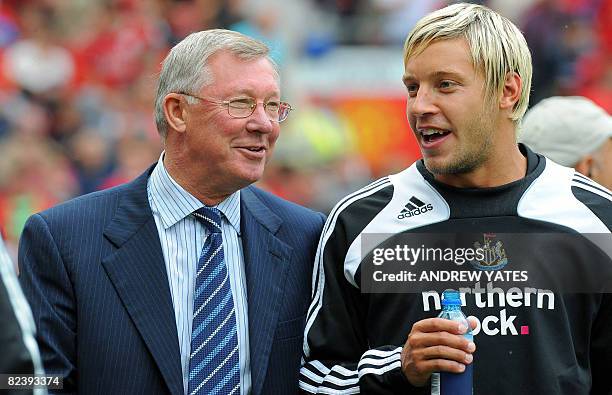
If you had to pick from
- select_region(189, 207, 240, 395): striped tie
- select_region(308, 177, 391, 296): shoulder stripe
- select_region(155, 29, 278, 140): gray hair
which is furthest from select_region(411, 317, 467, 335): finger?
select_region(155, 29, 278, 140): gray hair

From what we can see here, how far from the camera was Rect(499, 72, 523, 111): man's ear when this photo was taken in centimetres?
365

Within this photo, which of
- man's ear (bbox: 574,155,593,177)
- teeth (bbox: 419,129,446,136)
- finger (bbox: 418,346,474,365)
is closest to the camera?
finger (bbox: 418,346,474,365)

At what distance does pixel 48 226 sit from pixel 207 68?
79 centimetres

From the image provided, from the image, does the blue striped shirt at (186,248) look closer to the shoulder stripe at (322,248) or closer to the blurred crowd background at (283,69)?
the shoulder stripe at (322,248)

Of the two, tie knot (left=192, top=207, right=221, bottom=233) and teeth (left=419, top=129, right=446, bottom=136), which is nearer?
teeth (left=419, top=129, right=446, bottom=136)

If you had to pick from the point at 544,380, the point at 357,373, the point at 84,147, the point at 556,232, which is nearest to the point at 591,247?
the point at 556,232

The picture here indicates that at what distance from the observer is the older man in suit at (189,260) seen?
11.8 feet

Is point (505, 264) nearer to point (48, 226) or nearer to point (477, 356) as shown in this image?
point (477, 356)

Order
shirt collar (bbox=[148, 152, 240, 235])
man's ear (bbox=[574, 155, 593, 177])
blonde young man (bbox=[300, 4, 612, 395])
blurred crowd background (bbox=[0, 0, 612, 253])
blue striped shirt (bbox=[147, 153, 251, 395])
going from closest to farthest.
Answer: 1. blonde young man (bbox=[300, 4, 612, 395])
2. blue striped shirt (bbox=[147, 153, 251, 395])
3. shirt collar (bbox=[148, 152, 240, 235])
4. man's ear (bbox=[574, 155, 593, 177])
5. blurred crowd background (bbox=[0, 0, 612, 253])

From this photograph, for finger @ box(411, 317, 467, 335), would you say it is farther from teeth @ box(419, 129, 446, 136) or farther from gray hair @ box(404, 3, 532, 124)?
gray hair @ box(404, 3, 532, 124)

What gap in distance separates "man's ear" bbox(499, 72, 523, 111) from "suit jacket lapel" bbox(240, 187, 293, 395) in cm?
94

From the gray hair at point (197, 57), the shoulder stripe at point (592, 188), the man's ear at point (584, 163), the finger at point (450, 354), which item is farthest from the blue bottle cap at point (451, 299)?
the man's ear at point (584, 163)

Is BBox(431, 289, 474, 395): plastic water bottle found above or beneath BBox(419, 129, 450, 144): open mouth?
beneath

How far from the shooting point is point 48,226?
369 centimetres
